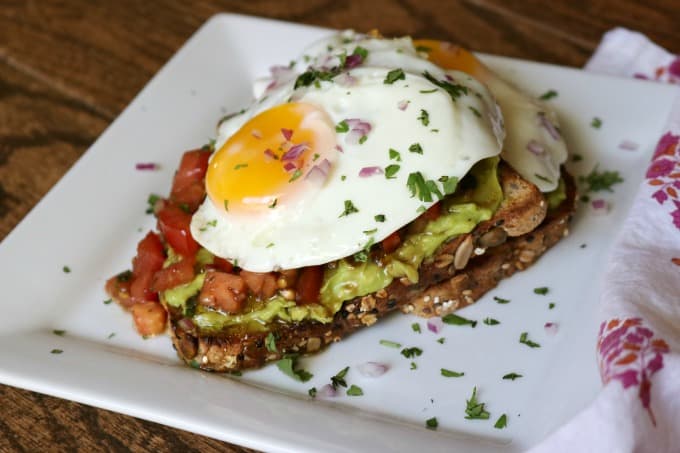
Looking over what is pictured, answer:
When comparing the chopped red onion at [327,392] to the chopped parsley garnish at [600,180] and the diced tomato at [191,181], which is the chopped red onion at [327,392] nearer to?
the diced tomato at [191,181]

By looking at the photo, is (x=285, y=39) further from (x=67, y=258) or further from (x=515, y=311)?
(x=515, y=311)

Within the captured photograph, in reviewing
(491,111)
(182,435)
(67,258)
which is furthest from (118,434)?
(491,111)

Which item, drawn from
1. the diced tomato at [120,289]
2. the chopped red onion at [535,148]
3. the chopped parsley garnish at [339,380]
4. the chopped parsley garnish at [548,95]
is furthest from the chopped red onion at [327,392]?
the chopped parsley garnish at [548,95]

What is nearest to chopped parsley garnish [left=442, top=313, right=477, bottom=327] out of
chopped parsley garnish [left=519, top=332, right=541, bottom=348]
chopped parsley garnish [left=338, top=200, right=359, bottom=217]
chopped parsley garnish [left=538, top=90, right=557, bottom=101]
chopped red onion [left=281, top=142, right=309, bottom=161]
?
chopped parsley garnish [left=519, top=332, right=541, bottom=348]

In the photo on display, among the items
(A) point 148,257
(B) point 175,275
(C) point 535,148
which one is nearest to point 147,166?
(A) point 148,257

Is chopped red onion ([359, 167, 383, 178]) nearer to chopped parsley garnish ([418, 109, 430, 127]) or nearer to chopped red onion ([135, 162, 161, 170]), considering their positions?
chopped parsley garnish ([418, 109, 430, 127])

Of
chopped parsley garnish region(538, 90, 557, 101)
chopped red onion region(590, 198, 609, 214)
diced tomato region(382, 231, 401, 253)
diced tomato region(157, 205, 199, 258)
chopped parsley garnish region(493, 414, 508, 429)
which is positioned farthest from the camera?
chopped parsley garnish region(538, 90, 557, 101)

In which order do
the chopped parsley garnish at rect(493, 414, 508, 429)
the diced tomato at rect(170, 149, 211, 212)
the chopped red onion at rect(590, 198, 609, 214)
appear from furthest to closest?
the chopped red onion at rect(590, 198, 609, 214) < the diced tomato at rect(170, 149, 211, 212) < the chopped parsley garnish at rect(493, 414, 508, 429)

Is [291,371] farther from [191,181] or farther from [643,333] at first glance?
[643,333]
